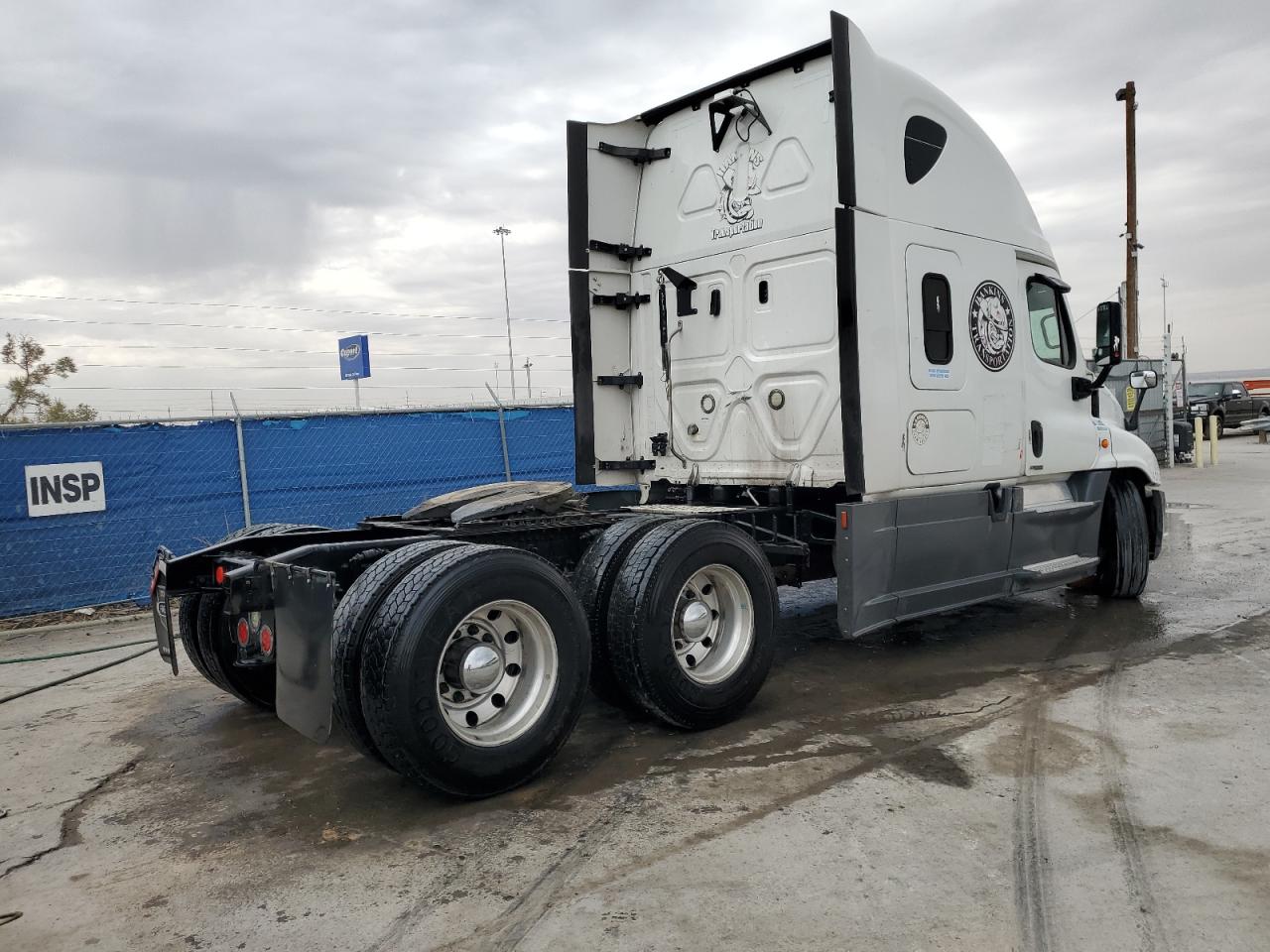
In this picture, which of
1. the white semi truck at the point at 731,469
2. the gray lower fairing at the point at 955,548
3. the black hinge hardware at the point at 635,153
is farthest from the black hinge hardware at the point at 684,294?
the gray lower fairing at the point at 955,548

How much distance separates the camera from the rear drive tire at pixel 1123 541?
761 centimetres

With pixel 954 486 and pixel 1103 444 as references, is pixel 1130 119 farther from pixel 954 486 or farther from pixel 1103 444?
pixel 954 486

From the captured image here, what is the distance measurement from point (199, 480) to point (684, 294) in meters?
5.53

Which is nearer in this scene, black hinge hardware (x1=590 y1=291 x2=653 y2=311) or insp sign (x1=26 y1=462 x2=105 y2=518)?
black hinge hardware (x1=590 y1=291 x2=653 y2=311)

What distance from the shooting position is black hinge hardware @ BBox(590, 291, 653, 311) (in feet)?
21.8

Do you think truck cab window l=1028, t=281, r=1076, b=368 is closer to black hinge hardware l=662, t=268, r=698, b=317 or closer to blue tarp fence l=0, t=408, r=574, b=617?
black hinge hardware l=662, t=268, r=698, b=317

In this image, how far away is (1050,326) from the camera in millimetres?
6992

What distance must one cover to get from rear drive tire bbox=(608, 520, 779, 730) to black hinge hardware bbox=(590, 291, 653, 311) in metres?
2.31

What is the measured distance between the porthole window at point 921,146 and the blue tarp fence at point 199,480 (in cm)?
626

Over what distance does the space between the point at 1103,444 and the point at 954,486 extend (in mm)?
2100

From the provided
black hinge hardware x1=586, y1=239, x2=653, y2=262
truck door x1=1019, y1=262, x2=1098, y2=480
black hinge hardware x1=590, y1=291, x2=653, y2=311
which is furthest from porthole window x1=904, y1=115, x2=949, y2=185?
black hinge hardware x1=590, y1=291, x2=653, y2=311

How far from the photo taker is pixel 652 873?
328 cm

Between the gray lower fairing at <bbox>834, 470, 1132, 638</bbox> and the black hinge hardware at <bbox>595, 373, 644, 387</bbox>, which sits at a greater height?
the black hinge hardware at <bbox>595, 373, 644, 387</bbox>

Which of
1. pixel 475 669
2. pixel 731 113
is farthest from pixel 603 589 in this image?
pixel 731 113
